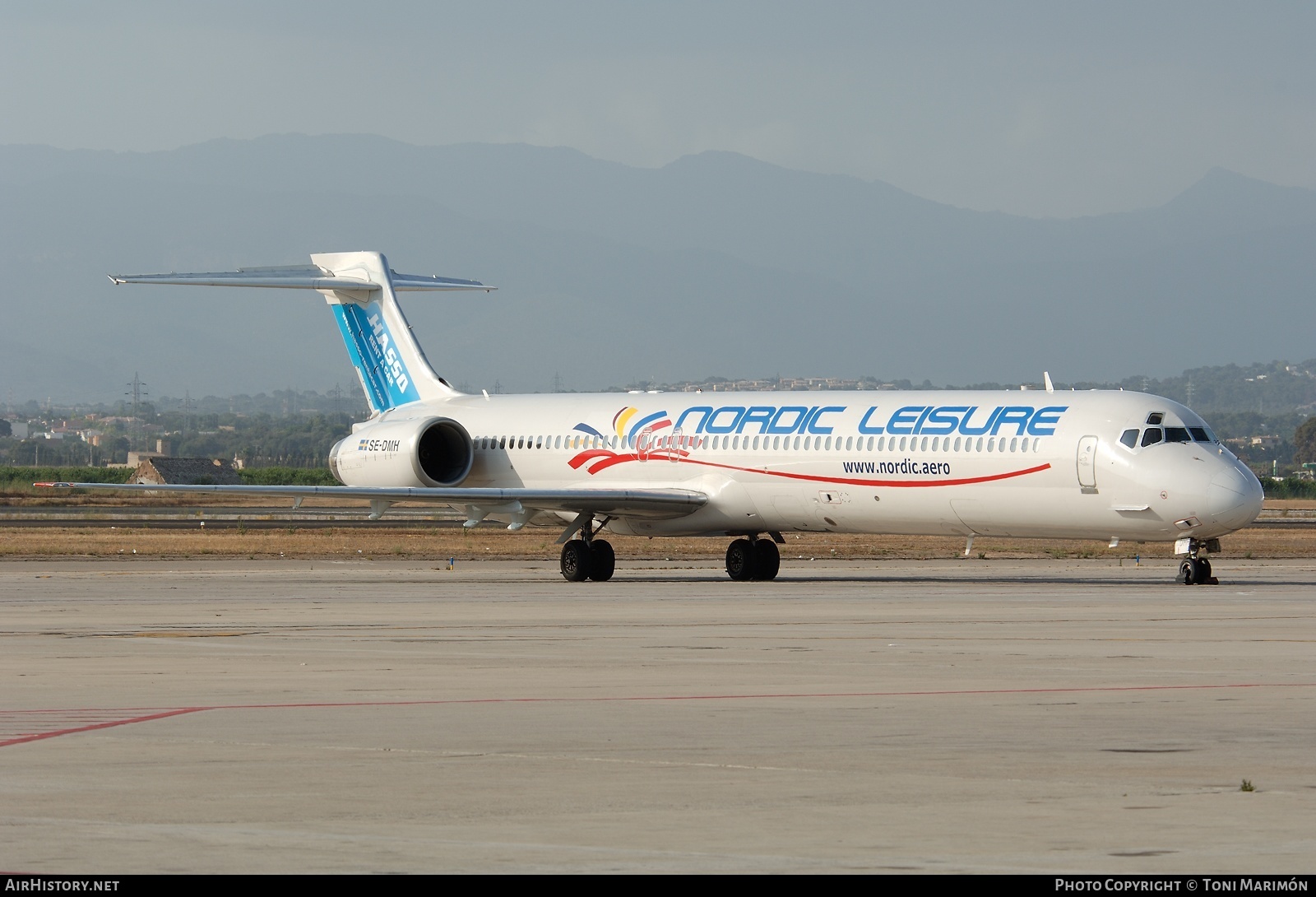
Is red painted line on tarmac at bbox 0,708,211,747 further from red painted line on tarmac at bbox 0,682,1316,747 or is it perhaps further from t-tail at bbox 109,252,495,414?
t-tail at bbox 109,252,495,414

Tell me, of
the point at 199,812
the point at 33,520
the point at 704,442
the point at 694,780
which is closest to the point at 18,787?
the point at 199,812

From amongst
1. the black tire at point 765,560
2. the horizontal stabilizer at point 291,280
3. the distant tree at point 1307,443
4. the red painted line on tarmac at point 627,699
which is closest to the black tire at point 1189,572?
the black tire at point 765,560

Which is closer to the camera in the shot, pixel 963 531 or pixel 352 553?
pixel 963 531

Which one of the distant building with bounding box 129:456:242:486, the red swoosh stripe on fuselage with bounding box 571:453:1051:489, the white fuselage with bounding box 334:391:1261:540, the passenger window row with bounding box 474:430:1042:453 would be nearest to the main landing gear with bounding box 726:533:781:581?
the white fuselage with bounding box 334:391:1261:540

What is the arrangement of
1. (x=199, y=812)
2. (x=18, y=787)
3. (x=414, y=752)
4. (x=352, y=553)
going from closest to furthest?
(x=199, y=812) → (x=18, y=787) → (x=414, y=752) → (x=352, y=553)

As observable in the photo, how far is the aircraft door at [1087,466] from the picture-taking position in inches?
1147

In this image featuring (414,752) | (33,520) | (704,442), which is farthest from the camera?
(33,520)

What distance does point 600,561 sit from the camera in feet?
114

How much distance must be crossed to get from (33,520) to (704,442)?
35075 mm

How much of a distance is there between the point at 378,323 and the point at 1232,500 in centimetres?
2094

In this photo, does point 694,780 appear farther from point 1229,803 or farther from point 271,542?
point 271,542

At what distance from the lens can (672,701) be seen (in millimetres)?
14164

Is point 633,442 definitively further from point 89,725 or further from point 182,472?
point 182,472

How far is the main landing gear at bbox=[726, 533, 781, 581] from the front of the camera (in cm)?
3456
